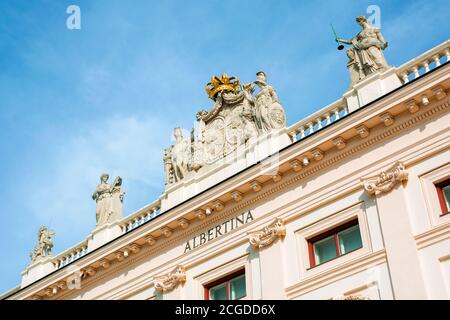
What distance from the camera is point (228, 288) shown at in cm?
2375

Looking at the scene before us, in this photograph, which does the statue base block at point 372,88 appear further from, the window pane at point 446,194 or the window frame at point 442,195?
the window pane at point 446,194

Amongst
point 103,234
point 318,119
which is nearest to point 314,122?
point 318,119

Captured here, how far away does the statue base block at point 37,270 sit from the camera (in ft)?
99.9

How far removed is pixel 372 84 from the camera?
2350 centimetres

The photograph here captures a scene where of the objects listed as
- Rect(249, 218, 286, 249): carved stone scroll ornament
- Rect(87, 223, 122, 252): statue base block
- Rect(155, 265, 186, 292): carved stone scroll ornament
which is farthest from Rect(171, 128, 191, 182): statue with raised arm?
Rect(249, 218, 286, 249): carved stone scroll ornament

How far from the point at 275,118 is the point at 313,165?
10.5 ft

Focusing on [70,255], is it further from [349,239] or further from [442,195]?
[442,195]

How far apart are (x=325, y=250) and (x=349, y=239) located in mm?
851

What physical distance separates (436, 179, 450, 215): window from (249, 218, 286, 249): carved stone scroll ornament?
4775 millimetres

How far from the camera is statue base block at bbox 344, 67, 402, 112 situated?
23125mm

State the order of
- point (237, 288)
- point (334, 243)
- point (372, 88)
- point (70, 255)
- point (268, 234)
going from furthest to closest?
point (70, 255) → point (237, 288) → point (372, 88) → point (268, 234) → point (334, 243)

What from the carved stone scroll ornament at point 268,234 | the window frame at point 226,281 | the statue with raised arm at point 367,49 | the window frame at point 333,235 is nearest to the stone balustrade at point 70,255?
the window frame at point 226,281
